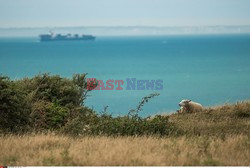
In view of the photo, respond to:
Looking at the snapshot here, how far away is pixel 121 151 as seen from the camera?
9383 millimetres

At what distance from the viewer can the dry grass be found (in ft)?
28.8

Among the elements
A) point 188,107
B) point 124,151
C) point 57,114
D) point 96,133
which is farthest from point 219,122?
point 124,151

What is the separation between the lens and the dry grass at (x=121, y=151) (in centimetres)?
877

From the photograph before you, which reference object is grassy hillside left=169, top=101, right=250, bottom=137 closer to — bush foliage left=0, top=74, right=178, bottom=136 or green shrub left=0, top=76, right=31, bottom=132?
bush foliage left=0, top=74, right=178, bottom=136

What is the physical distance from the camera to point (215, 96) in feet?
207

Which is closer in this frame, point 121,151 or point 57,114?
point 121,151

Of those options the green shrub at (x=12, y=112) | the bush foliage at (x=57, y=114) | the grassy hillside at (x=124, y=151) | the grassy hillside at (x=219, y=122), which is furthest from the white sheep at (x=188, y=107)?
the green shrub at (x=12, y=112)

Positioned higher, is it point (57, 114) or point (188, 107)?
point (188, 107)

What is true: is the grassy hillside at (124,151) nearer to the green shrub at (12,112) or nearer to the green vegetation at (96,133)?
the green vegetation at (96,133)

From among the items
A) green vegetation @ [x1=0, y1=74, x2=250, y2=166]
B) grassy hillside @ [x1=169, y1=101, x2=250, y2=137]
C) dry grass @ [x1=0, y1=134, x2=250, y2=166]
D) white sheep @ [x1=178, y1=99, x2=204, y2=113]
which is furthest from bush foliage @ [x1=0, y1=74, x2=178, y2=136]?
white sheep @ [x1=178, y1=99, x2=204, y2=113]

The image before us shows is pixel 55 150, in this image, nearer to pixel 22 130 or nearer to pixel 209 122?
pixel 22 130

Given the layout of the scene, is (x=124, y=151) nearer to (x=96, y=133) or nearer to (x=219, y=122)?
(x=96, y=133)

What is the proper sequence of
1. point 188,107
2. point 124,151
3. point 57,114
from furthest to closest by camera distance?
point 188,107, point 57,114, point 124,151

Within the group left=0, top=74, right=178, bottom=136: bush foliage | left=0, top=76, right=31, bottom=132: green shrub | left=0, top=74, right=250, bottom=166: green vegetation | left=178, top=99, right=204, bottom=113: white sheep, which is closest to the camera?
left=0, top=74, right=250, bottom=166: green vegetation
